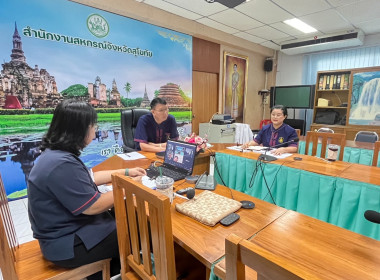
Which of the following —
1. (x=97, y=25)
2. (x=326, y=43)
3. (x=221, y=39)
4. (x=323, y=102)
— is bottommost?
(x=323, y=102)

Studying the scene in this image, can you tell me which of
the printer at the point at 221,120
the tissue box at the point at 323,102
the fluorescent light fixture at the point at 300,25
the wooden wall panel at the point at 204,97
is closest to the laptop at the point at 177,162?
the printer at the point at 221,120

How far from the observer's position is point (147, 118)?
248cm

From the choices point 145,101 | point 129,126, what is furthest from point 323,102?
point 129,126

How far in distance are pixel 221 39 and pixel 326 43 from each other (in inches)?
88.3

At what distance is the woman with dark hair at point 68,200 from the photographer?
3.10ft

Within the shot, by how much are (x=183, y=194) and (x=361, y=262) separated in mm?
799

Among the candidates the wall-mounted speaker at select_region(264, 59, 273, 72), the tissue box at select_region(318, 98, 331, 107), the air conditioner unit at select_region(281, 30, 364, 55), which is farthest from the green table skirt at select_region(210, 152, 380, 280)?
the wall-mounted speaker at select_region(264, 59, 273, 72)

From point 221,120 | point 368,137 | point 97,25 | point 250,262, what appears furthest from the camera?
point 221,120

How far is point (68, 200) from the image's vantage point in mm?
944

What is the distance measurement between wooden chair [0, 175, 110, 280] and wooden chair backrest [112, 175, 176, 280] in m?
0.19

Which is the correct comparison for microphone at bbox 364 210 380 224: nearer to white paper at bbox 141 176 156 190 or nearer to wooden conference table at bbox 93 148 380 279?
wooden conference table at bbox 93 148 380 279

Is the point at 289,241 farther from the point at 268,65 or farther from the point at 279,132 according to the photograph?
the point at 268,65

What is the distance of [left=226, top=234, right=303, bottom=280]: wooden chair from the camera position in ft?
1.33

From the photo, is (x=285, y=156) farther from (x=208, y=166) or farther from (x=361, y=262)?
(x=361, y=262)
